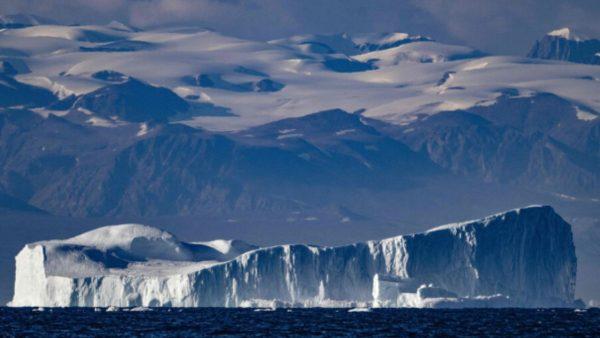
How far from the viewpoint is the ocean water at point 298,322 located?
355 ft

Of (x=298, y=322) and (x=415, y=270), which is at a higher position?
(x=415, y=270)

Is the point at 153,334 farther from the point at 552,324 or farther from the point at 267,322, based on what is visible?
the point at 552,324

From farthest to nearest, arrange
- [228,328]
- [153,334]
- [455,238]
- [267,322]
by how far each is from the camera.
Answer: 1. [455,238]
2. [267,322]
3. [228,328]
4. [153,334]

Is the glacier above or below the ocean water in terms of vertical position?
above

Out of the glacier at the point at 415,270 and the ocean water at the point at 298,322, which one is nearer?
the ocean water at the point at 298,322

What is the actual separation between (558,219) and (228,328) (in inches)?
1850

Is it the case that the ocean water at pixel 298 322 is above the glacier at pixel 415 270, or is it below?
below

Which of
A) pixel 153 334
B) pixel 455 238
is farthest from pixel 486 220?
pixel 153 334

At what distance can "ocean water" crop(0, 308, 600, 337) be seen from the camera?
108312mm

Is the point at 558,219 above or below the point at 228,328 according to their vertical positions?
above

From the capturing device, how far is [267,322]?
12319cm

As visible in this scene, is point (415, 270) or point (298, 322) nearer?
point (298, 322)

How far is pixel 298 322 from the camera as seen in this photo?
12381 centimetres

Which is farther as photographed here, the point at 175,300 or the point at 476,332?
the point at 175,300
